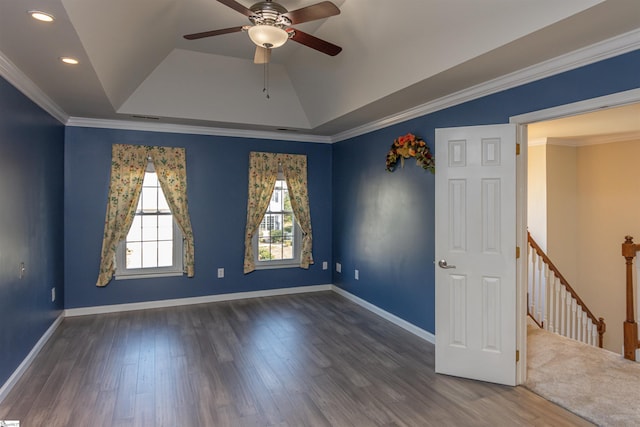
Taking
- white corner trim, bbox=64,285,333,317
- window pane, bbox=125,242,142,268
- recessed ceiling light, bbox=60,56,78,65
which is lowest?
white corner trim, bbox=64,285,333,317

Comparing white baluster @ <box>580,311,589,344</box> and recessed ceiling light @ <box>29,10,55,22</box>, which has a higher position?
recessed ceiling light @ <box>29,10,55,22</box>

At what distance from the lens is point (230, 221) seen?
5.62 meters

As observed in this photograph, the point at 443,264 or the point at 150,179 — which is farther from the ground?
the point at 150,179

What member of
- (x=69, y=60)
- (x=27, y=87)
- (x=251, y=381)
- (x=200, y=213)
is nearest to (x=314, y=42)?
(x=69, y=60)

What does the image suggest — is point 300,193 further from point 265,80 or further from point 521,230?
point 521,230

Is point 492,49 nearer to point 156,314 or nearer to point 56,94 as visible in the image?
point 56,94

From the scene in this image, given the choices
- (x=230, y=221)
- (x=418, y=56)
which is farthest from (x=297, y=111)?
(x=418, y=56)

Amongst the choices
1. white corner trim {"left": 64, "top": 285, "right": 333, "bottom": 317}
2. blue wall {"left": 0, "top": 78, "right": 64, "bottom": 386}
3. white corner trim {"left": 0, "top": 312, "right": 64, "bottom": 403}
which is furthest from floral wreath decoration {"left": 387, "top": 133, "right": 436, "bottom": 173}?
white corner trim {"left": 0, "top": 312, "right": 64, "bottom": 403}

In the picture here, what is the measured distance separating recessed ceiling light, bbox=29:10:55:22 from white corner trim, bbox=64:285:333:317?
391cm

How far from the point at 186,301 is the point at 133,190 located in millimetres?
1765

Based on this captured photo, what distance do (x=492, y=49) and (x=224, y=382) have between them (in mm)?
3319

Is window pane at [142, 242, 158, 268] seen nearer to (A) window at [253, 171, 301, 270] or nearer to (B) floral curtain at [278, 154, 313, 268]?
(A) window at [253, 171, 301, 270]

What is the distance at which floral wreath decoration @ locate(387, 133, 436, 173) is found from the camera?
396cm

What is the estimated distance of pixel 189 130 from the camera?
5320 millimetres
